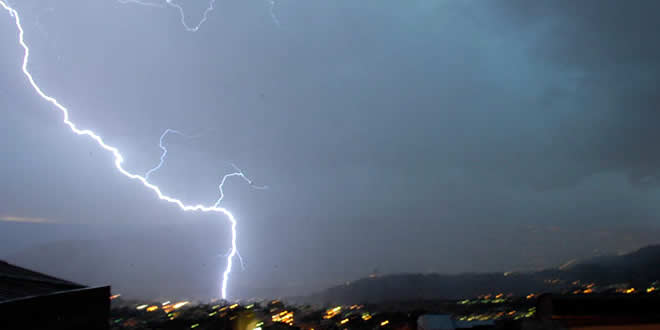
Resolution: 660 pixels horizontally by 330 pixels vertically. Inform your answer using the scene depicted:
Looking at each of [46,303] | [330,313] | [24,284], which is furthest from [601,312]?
[330,313]

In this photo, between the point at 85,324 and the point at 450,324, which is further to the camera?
the point at 85,324

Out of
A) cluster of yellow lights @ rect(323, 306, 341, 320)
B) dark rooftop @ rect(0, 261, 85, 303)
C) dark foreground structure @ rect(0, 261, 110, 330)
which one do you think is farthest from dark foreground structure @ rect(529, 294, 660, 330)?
cluster of yellow lights @ rect(323, 306, 341, 320)

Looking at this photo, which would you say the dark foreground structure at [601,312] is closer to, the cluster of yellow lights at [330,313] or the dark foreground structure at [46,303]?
the dark foreground structure at [46,303]

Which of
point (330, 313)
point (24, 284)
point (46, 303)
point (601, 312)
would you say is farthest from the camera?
point (330, 313)

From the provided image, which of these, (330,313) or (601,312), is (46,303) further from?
(330,313)

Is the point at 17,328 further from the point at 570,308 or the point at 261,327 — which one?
the point at 261,327

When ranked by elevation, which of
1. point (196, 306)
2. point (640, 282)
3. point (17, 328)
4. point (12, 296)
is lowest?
point (640, 282)

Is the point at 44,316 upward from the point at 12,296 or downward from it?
downward

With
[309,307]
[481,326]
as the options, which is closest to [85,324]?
[481,326]
